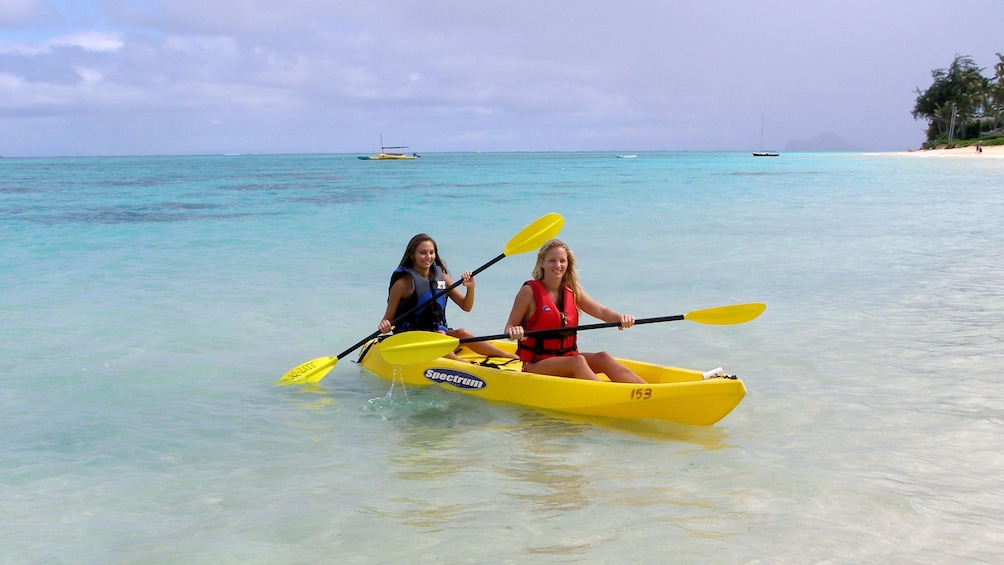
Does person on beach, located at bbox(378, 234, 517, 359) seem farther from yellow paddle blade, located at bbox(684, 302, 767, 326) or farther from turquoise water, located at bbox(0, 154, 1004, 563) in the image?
yellow paddle blade, located at bbox(684, 302, 767, 326)

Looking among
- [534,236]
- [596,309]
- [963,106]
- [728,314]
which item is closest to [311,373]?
[534,236]

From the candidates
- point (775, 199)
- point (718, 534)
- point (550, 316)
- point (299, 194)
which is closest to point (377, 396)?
point (550, 316)

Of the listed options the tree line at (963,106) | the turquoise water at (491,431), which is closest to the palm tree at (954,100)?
the tree line at (963,106)

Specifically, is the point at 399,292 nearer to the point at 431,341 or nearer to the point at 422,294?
the point at 422,294

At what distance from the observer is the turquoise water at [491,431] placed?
3.29m

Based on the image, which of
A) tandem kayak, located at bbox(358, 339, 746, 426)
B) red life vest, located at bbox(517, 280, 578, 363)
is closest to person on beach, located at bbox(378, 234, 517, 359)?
tandem kayak, located at bbox(358, 339, 746, 426)

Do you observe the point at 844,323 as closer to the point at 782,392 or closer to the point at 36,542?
the point at 782,392

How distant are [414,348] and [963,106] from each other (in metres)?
76.2

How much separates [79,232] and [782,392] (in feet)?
47.5

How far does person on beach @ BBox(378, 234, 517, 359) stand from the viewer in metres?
5.80

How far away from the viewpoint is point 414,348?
5.20 meters

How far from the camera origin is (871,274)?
978 cm

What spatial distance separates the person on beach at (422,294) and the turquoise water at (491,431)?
51 centimetres

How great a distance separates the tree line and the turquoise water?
6324 cm
